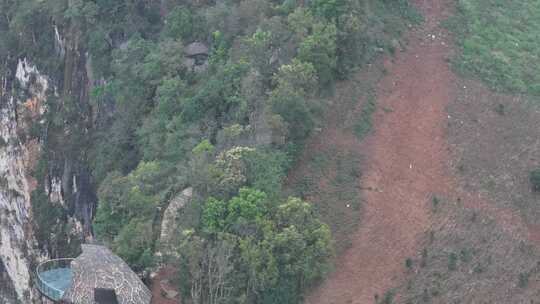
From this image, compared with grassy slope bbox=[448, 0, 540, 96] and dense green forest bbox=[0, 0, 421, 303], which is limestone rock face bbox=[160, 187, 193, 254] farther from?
grassy slope bbox=[448, 0, 540, 96]

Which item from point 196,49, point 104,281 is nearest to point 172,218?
point 104,281

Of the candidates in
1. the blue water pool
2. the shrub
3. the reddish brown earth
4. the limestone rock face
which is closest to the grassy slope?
the reddish brown earth

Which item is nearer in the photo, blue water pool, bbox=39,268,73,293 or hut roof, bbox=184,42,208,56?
blue water pool, bbox=39,268,73,293

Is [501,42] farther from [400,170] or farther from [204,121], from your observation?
[204,121]

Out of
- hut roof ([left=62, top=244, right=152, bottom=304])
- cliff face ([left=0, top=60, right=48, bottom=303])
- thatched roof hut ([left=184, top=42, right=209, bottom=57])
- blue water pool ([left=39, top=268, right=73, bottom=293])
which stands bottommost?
cliff face ([left=0, top=60, right=48, bottom=303])

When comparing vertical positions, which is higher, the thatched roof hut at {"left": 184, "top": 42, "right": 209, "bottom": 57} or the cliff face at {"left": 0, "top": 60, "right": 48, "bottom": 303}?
the thatched roof hut at {"left": 184, "top": 42, "right": 209, "bottom": 57}

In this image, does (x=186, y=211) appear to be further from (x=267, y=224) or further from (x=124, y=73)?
(x=124, y=73)

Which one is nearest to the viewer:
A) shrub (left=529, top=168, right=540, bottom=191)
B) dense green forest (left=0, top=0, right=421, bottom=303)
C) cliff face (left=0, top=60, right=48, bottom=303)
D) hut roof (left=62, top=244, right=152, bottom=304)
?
dense green forest (left=0, top=0, right=421, bottom=303)

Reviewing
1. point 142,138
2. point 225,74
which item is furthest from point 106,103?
point 225,74
